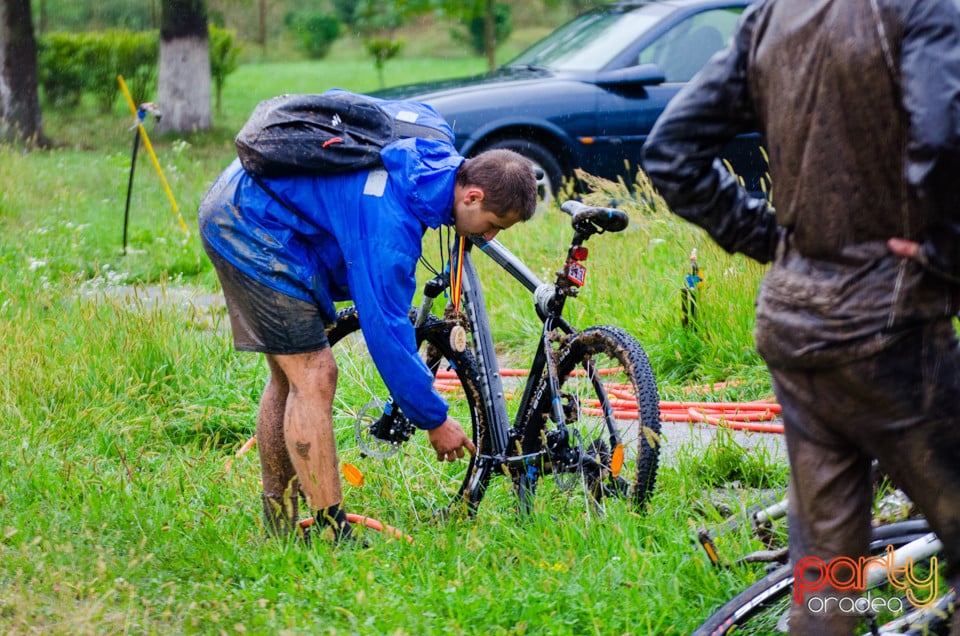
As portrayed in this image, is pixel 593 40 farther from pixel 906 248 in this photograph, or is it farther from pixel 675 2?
pixel 906 248

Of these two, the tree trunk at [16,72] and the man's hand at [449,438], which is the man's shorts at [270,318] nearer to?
the man's hand at [449,438]

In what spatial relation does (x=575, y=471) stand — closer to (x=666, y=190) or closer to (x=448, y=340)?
(x=448, y=340)

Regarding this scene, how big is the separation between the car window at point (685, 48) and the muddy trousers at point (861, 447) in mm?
7227

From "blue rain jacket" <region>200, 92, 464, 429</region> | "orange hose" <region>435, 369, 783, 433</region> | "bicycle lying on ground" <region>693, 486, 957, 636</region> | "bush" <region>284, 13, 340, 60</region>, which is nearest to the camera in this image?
"bicycle lying on ground" <region>693, 486, 957, 636</region>

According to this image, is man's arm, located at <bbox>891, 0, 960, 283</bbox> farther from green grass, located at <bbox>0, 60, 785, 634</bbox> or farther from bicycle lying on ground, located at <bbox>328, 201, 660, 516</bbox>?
bicycle lying on ground, located at <bbox>328, 201, 660, 516</bbox>

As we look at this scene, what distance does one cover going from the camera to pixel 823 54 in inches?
98.3

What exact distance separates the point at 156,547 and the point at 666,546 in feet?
5.80

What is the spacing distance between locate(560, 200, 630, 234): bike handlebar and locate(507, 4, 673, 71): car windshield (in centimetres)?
550

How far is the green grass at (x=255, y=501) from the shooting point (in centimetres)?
362

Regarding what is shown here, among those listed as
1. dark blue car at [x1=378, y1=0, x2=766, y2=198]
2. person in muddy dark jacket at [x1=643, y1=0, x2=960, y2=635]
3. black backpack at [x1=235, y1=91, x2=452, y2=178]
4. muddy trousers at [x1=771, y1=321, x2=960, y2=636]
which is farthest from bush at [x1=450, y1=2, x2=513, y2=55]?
muddy trousers at [x1=771, y1=321, x2=960, y2=636]

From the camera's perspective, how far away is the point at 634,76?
9352 millimetres

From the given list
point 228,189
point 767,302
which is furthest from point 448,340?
point 767,302

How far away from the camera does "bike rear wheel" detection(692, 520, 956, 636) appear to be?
3.06 metres

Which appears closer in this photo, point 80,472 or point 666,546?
point 666,546
